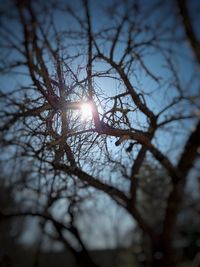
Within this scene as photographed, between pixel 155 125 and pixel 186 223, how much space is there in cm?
2078

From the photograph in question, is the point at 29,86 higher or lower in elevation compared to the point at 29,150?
higher

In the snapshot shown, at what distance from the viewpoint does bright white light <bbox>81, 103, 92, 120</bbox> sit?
13.0 ft

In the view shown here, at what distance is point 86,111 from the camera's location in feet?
13.1

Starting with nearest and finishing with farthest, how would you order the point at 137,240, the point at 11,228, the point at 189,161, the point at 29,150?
the point at 29,150 → the point at 189,161 → the point at 11,228 → the point at 137,240

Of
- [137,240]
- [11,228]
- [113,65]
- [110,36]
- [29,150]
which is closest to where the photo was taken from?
[113,65]

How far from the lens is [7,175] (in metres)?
7.20

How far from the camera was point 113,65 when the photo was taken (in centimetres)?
520

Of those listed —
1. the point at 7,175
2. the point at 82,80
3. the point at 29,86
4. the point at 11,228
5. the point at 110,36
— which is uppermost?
the point at 110,36

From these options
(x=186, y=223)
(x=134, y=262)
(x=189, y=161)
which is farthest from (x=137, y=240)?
(x=189, y=161)

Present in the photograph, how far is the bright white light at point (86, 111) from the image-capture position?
3.95m

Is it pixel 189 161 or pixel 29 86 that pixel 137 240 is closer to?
pixel 189 161

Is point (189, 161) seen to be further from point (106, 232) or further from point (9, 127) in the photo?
point (106, 232)

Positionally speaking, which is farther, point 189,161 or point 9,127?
point 189,161

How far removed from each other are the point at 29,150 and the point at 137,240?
85.3ft
